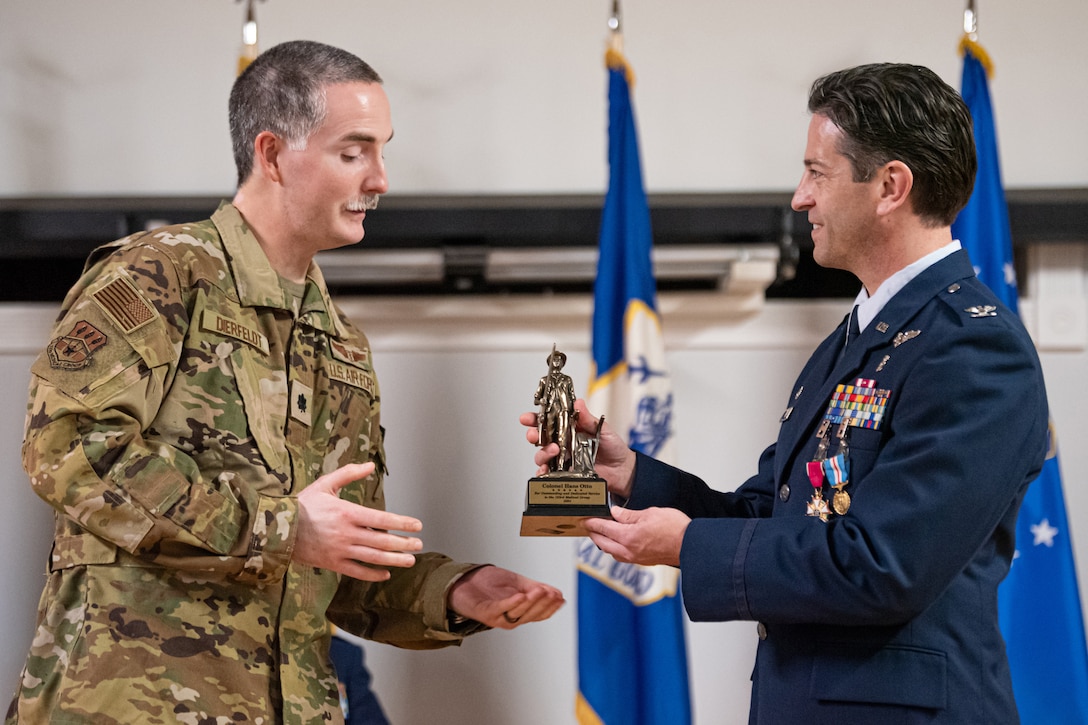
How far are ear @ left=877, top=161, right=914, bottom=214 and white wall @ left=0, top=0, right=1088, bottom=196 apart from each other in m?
2.13

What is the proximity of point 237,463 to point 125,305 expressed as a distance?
32 cm

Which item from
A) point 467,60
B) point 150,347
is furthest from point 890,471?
point 467,60

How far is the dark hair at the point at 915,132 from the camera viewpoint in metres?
1.84

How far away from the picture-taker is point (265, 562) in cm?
183

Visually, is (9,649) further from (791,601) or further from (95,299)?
(791,601)

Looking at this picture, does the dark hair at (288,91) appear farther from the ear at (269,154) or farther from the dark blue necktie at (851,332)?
the dark blue necktie at (851,332)

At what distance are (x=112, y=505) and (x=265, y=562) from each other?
253 millimetres

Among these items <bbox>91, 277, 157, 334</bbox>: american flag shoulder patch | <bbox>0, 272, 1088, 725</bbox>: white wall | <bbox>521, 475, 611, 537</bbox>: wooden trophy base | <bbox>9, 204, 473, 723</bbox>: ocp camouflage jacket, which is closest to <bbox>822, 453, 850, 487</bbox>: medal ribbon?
<bbox>521, 475, 611, 537</bbox>: wooden trophy base

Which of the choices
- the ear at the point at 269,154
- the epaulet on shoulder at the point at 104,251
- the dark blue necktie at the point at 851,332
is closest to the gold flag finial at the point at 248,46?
the ear at the point at 269,154

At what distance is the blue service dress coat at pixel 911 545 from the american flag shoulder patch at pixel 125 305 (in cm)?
96

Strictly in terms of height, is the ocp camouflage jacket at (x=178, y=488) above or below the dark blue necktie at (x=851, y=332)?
below

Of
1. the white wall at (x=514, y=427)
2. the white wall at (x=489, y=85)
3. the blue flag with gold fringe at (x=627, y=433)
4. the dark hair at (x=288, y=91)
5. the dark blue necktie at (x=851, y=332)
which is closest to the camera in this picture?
the dark blue necktie at (x=851, y=332)

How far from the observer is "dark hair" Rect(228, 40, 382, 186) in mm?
2215

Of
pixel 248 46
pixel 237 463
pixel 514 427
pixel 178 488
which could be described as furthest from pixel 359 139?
pixel 514 427
